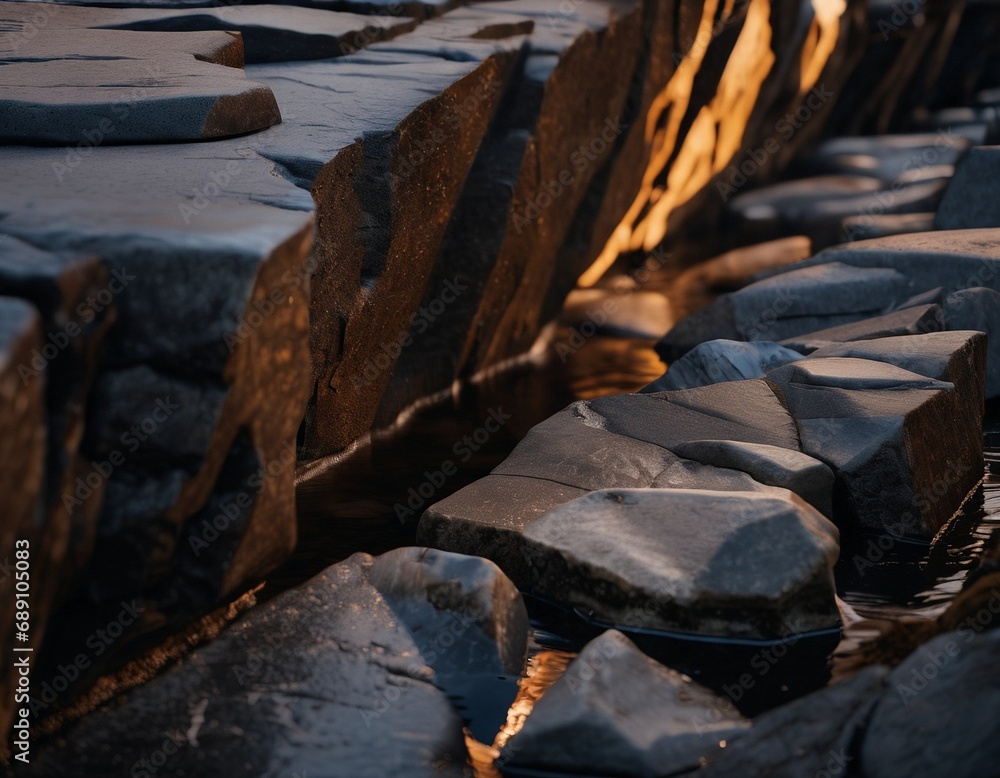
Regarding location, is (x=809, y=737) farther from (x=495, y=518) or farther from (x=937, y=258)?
(x=937, y=258)

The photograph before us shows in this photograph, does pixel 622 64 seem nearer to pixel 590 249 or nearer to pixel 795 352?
pixel 590 249

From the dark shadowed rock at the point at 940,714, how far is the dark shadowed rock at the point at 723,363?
2.19m

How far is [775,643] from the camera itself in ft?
8.43

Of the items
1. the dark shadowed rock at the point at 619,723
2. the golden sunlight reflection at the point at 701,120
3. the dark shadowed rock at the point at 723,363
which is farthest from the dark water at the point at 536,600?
the golden sunlight reflection at the point at 701,120

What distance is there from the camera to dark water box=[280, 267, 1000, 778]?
2451 mm

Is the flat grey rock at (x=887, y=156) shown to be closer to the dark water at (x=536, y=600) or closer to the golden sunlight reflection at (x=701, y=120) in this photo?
the golden sunlight reflection at (x=701, y=120)

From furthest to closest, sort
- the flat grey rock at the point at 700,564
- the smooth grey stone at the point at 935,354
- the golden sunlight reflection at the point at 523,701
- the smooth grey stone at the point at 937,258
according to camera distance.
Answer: the smooth grey stone at the point at 937,258 → the smooth grey stone at the point at 935,354 → the flat grey rock at the point at 700,564 → the golden sunlight reflection at the point at 523,701

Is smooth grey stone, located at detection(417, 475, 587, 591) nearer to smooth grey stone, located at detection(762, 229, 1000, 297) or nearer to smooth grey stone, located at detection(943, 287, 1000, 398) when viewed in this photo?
smooth grey stone, located at detection(943, 287, 1000, 398)

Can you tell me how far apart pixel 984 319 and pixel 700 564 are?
247cm

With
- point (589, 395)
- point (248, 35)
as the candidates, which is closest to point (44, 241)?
point (248, 35)

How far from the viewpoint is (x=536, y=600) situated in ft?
9.18

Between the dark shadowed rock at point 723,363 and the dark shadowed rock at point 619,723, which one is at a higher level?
the dark shadowed rock at point 723,363

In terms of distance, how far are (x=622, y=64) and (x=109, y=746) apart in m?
4.74

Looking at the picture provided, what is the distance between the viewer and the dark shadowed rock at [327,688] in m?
2.08
